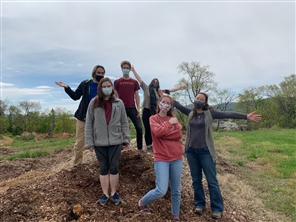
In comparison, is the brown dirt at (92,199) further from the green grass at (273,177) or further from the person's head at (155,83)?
the person's head at (155,83)

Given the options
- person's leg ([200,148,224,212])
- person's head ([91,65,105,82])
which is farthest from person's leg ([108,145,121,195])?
person's head ([91,65,105,82])

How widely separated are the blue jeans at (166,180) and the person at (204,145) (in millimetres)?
572

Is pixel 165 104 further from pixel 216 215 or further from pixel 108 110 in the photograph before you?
pixel 216 215

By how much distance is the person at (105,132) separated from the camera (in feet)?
12.8

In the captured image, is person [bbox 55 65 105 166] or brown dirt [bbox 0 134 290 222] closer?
brown dirt [bbox 0 134 290 222]

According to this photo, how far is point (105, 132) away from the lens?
389 centimetres

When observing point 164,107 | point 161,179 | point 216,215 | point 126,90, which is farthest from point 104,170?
point 126,90

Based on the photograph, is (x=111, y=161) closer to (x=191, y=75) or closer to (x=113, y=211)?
(x=113, y=211)

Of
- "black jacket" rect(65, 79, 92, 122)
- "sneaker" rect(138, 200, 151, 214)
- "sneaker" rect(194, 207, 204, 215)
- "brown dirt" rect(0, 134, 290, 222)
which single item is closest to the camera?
"brown dirt" rect(0, 134, 290, 222)

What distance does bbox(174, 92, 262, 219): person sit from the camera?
4.12 m

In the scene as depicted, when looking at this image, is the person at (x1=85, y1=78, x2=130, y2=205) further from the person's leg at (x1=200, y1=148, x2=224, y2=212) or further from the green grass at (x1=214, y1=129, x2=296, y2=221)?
the green grass at (x1=214, y1=129, x2=296, y2=221)

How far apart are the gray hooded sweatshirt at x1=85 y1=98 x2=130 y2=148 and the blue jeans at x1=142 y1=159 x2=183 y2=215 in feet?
2.60

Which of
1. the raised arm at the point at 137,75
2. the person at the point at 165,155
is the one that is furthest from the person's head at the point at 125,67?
the person at the point at 165,155

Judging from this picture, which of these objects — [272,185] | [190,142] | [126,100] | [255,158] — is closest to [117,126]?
[190,142]
